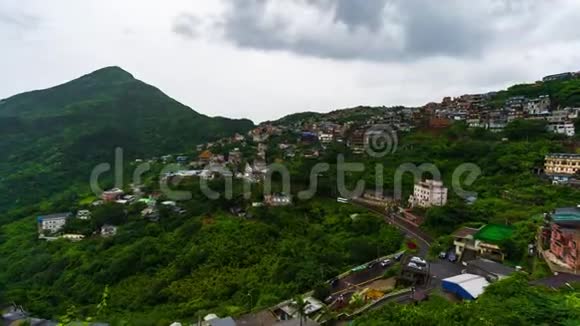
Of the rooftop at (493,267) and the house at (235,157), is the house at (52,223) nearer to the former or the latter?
the house at (235,157)

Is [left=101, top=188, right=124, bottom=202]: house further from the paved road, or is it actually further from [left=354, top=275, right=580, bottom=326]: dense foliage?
[left=354, top=275, right=580, bottom=326]: dense foliage

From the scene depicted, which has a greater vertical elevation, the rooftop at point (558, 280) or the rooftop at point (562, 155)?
the rooftop at point (562, 155)

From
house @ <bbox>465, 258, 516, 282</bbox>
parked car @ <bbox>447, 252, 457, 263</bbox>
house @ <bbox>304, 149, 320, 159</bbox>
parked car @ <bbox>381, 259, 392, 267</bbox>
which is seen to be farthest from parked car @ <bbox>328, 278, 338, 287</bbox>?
house @ <bbox>304, 149, 320, 159</bbox>

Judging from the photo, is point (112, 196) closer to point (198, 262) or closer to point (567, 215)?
point (198, 262)

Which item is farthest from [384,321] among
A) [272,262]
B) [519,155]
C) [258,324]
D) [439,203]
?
[519,155]

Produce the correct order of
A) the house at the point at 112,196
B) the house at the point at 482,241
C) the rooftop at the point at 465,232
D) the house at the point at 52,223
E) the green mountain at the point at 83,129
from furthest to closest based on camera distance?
the green mountain at the point at 83,129 < the house at the point at 112,196 < the house at the point at 52,223 < the rooftop at the point at 465,232 < the house at the point at 482,241

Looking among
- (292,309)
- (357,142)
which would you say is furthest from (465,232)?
(357,142)

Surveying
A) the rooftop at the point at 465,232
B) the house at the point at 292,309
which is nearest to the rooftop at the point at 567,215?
the rooftop at the point at 465,232
